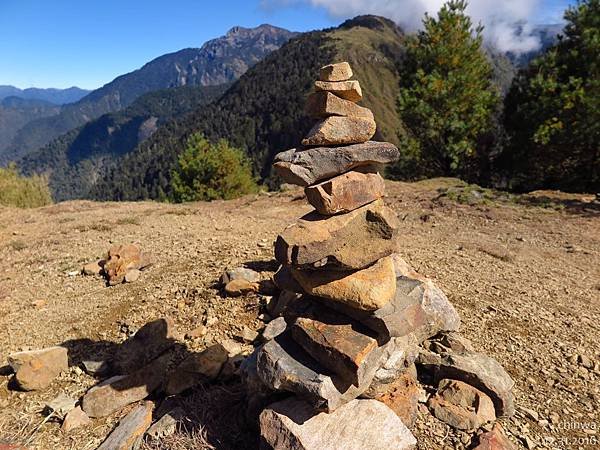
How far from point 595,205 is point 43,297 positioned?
24.4 m

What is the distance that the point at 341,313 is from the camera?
5895mm

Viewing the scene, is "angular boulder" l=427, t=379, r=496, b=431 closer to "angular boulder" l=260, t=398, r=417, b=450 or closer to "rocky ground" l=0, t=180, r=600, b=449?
"rocky ground" l=0, t=180, r=600, b=449

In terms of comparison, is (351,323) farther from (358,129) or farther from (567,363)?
(567,363)

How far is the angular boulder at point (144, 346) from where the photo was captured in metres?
7.67

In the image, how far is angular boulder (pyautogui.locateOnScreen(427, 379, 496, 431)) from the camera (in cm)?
597

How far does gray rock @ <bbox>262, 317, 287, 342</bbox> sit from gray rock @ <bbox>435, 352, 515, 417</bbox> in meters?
2.95

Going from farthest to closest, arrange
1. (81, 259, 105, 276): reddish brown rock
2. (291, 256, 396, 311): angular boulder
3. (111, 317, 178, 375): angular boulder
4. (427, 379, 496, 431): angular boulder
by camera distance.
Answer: (81, 259, 105, 276): reddish brown rock
(111, 317, 178, 375): angular boulder
(427, 379, 496, 431): angular boulder
(291, 256, 396, 311): angular boulder

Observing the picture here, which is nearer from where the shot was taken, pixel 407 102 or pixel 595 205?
pixel 595 205

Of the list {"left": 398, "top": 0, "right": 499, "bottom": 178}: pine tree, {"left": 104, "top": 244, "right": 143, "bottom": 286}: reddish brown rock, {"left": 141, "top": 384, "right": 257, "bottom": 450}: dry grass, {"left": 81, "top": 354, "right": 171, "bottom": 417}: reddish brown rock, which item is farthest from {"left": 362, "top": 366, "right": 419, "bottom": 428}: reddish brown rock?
{"left": 398, "top": 0, "right": 499, "bottom": 178}: pine tree

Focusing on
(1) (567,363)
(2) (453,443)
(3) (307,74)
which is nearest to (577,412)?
(1) (567,363)

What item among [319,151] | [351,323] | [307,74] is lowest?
[351,323]

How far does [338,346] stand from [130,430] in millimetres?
3476

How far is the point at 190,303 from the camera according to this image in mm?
9656

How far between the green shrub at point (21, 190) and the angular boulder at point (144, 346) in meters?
29.3
